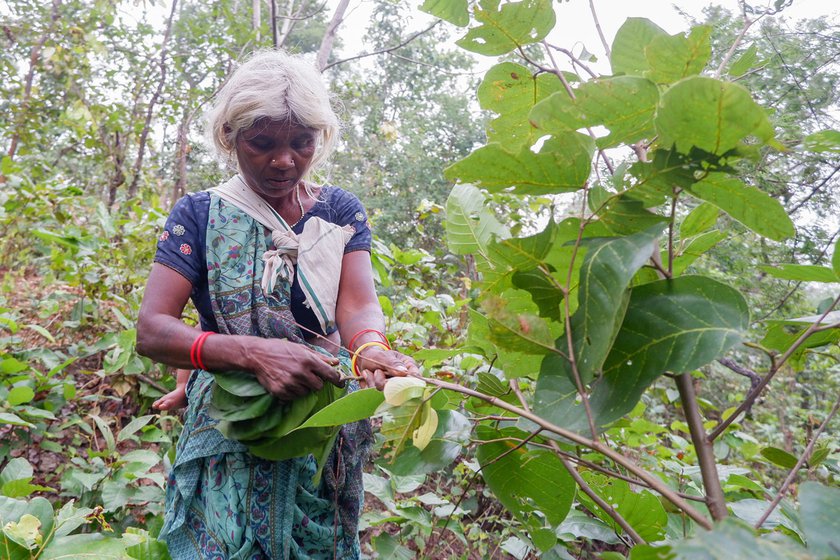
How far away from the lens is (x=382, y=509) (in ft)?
9.03

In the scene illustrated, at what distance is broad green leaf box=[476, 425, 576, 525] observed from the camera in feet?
2.16

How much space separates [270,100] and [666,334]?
1170 mm

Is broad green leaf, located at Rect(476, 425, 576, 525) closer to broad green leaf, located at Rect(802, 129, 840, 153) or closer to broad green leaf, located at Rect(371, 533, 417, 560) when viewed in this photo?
broad green leaf, located at Rect(802, 129, 840, 153)

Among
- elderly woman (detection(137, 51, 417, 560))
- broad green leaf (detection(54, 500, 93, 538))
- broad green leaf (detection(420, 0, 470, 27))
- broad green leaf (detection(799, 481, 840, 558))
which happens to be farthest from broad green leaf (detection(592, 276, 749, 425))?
broad green leaf (detection(54, 500, 93, 538))

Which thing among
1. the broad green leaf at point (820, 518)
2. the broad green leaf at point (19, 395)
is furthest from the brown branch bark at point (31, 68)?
the broad green leaf at point (820, 518)

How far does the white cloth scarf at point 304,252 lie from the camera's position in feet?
4.61

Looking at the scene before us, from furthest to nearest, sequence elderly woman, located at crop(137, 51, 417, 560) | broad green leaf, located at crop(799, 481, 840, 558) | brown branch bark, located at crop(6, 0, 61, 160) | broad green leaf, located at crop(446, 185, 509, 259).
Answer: brown branch bark, located at crop(6, 0, 61, 160) → elderly woman, located at crop(137, 51, 417, 560) → broad green leaf, located at crop(446, 185, 509, 259) → broad green leaf, located at crop(799, 481, 840, 558)

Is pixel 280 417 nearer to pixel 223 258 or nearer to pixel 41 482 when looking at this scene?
pixel 223 258

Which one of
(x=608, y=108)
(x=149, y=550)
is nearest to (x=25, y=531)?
(x=149, y=550)

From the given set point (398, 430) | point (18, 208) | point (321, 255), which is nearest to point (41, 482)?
point (18, 208)

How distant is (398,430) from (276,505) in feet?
2.82

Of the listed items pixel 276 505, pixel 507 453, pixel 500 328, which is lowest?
pixel 276 505

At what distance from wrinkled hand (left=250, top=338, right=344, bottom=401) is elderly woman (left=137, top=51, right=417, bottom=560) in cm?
10

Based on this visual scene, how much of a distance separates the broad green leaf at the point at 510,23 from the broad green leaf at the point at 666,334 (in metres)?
0.32
